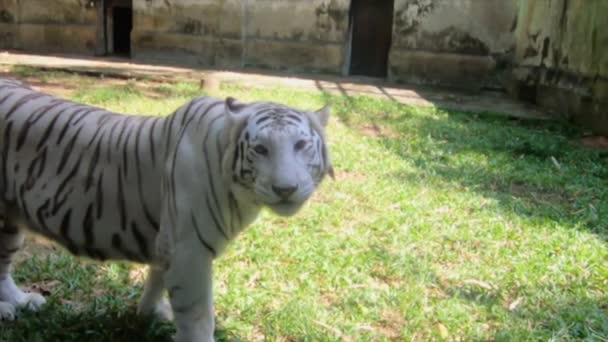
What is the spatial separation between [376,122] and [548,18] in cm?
448

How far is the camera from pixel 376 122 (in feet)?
23.6

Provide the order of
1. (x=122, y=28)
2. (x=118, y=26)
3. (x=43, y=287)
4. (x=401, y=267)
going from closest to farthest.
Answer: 1. (x=43, y=287)
2. (x=401, y=267)
3. (x=118, y=26)
4. (x=122, y=28)

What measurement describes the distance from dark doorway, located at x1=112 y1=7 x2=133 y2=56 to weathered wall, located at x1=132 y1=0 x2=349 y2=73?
171 centimetres

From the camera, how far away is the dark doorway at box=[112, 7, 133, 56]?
589 inches

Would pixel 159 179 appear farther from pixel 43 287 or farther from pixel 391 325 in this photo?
pixel 391 325

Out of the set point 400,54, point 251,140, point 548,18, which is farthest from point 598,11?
point 251,140

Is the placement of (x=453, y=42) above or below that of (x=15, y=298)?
above

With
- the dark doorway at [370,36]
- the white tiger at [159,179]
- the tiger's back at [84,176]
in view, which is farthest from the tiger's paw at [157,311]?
the dark doorway at [370,36]

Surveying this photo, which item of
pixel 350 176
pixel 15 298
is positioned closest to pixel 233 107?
pixel 15 298

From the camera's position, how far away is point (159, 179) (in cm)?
220

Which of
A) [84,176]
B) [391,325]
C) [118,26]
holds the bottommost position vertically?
[391,325]

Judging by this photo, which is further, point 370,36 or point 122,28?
point 122,28

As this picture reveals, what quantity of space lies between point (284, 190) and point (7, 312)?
151 centimetres

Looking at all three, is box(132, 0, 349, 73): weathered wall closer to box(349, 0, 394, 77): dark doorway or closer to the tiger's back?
box(349, 0, 394, 77): dark doorway
